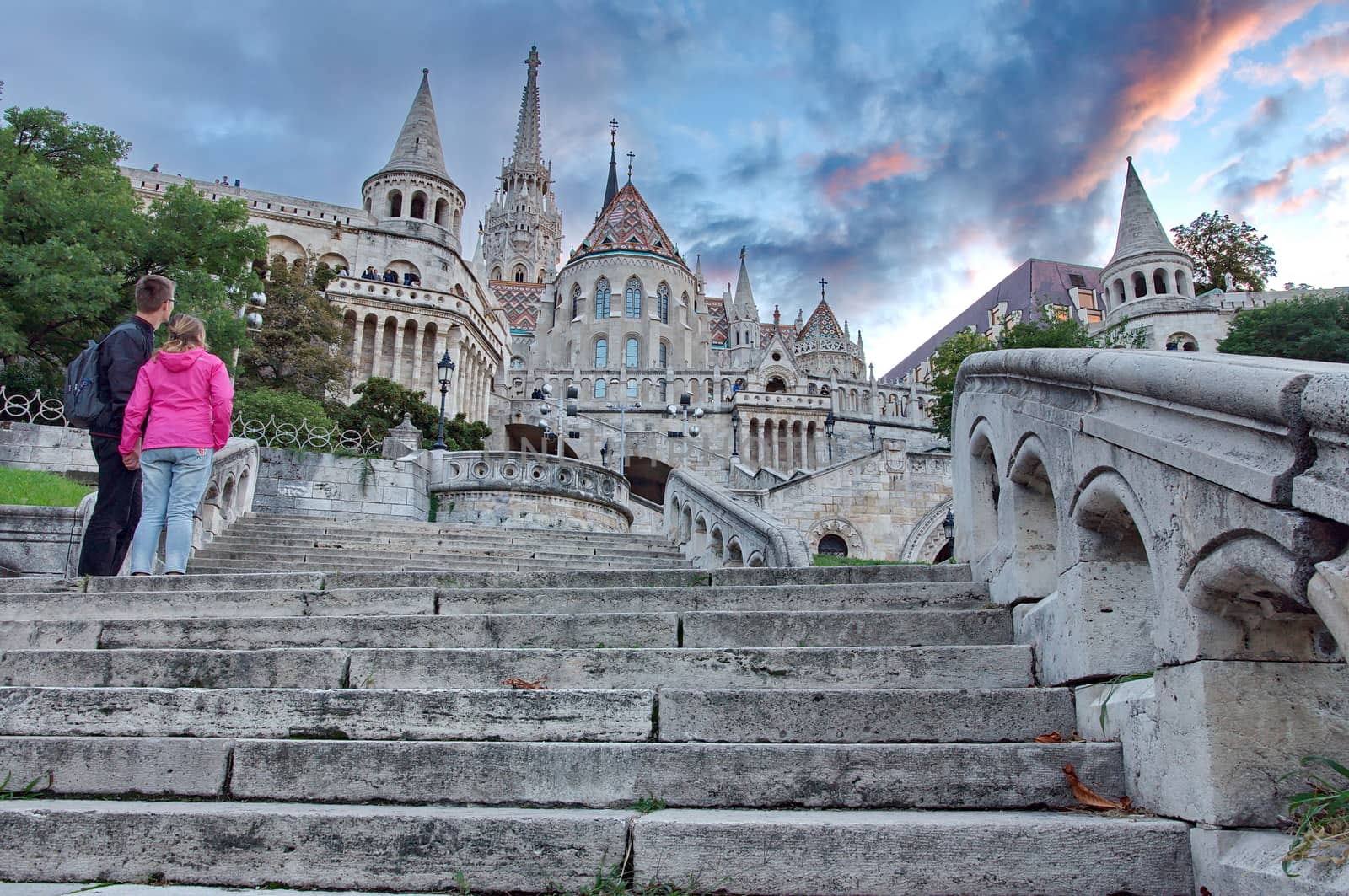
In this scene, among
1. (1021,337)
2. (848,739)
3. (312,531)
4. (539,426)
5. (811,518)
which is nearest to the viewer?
(848,739)

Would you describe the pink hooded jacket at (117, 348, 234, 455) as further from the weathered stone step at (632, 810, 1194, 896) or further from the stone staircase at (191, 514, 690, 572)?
the weathered stone step at (632, 810, 1194, 896)

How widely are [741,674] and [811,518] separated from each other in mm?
23184

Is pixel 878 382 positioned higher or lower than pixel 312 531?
higher

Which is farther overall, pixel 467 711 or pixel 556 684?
pixel 556 684

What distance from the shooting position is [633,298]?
199 feet

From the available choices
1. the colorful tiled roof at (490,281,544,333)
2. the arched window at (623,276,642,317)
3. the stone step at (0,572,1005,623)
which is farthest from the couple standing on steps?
the colorful tiled roof at (490,281,544,333)

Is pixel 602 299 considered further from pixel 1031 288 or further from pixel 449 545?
pixel 449 545

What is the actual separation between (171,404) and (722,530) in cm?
555

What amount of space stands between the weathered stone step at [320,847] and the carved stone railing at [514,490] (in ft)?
48.9

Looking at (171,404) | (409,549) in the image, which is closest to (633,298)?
(409,549)

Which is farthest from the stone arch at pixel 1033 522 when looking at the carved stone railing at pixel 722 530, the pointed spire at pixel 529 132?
the pointed spire at pixel 529 132

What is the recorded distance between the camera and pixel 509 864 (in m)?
2.63

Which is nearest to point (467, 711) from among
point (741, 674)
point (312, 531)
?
point (741, 674)

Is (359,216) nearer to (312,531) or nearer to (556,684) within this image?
(312,531)
